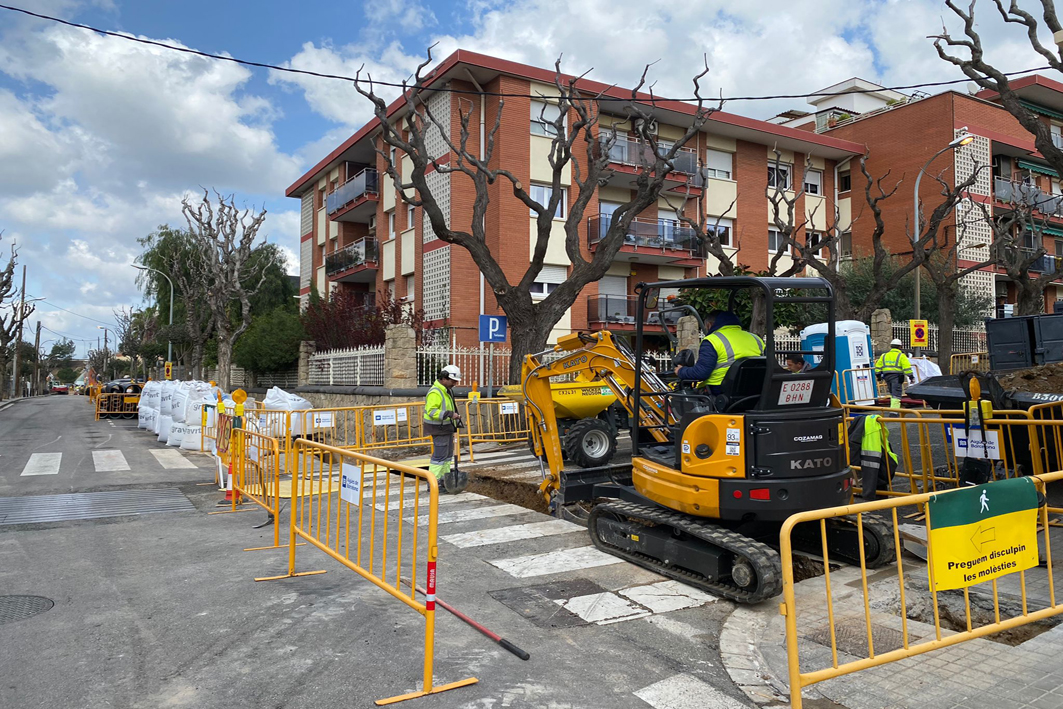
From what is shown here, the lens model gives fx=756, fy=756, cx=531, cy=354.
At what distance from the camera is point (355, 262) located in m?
31.7

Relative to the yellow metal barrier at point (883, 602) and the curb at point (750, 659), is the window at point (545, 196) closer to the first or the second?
the yellow metal barrier at point (883, 602)

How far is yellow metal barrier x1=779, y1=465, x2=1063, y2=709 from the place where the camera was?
359 centimetres

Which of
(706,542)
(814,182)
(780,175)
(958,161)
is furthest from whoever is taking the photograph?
(814,182)

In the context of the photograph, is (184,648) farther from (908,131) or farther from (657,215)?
(908,131)

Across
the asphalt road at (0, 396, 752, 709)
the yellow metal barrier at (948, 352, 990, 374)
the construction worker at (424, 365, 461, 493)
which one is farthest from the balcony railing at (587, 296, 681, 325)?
the asphalt road at (0, 396, 752, 709)

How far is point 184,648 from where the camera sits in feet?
15.0

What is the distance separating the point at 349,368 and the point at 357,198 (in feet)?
Result: 40.6

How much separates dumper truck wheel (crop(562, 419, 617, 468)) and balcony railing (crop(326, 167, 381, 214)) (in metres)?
22.0

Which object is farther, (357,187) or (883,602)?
(357,187)

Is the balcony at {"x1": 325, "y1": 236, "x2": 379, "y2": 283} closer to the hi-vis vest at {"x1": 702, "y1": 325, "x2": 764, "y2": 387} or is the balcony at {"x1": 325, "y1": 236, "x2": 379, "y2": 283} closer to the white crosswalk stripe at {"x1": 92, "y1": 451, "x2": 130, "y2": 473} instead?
the white crosswalk stripe at {"x1": 92, "y1": 451, "x2": 130, "y2": 473}

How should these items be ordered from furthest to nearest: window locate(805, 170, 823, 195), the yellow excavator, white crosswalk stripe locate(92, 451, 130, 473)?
1. window locate(805, 170, 823, 195)
2. white crosswalk stripe locate(92, 451, 130, 473)
3. the yellow excavator

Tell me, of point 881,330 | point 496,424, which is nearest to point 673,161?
point 881,330

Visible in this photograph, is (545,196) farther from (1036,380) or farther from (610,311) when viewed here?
(1036,380)

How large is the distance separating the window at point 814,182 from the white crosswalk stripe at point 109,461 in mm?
28696
